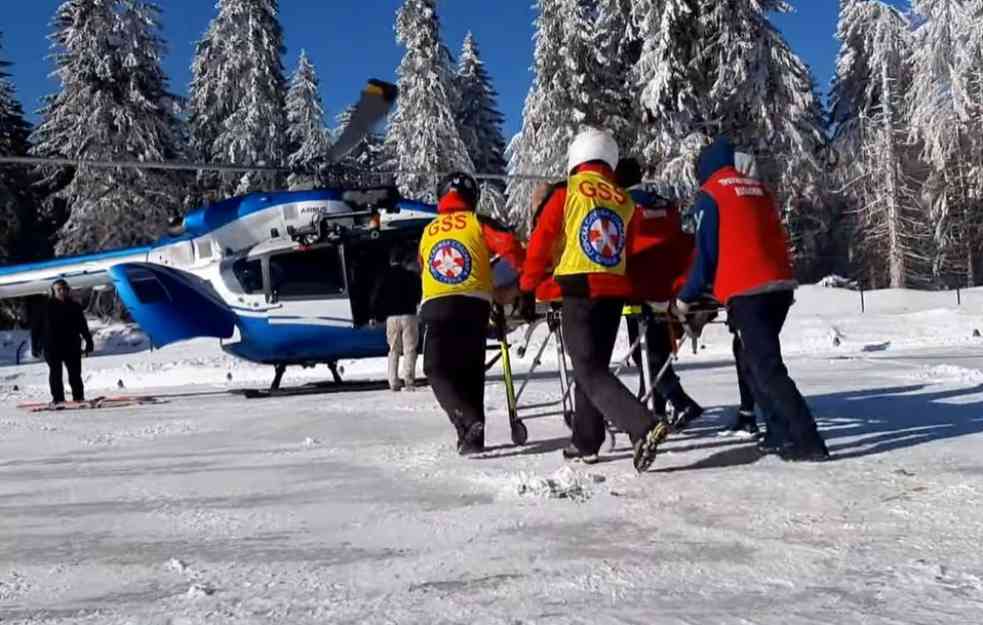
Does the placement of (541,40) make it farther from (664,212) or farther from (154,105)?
(664,212)

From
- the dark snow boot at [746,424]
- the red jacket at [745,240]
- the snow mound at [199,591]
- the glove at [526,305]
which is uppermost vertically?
the red jacket at [745,240]

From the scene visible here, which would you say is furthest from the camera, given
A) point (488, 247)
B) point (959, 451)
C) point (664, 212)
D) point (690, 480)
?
point (664, 212)

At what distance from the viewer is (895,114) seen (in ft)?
115

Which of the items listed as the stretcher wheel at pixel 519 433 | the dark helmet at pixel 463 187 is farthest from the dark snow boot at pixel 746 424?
the dark helmet at pixel 463 187

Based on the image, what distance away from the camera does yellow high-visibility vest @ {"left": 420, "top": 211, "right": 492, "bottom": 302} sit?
219 inches

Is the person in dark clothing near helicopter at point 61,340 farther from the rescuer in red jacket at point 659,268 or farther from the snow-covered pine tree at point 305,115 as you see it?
the snow-covered pine tree at point 305,115

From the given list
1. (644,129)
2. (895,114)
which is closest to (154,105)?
(644,129)


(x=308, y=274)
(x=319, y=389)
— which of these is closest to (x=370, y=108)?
(x=308, y=274)

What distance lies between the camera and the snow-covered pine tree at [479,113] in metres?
42.6

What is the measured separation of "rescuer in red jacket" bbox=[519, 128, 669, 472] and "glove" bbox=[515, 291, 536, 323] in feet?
3.04

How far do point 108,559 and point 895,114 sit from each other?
37.2m

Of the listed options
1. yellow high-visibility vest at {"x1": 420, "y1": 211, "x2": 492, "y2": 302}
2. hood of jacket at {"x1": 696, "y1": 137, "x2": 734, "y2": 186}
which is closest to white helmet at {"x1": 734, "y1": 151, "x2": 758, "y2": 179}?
hood of jacket at {"x1": 696, "y1": 137, "x2": 734, "y2": 186}

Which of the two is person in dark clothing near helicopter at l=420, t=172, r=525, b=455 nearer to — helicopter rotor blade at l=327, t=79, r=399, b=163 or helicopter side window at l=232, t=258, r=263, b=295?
helicopter rotor blade at l=327, t=79, r=399, b=163

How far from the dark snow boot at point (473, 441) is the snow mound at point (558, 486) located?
0.99m
